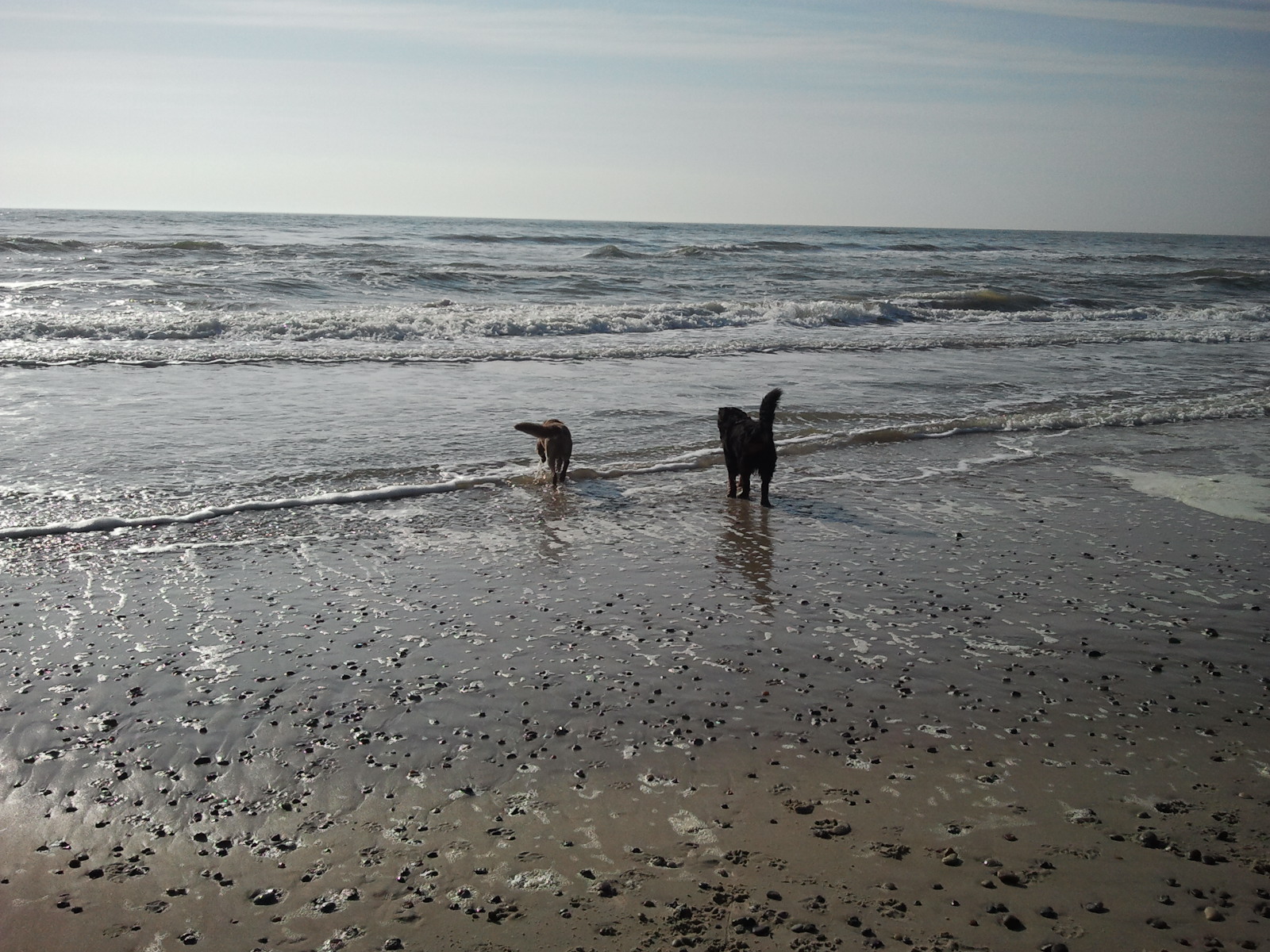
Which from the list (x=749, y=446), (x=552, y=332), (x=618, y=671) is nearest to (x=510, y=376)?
(x=552, y=332)

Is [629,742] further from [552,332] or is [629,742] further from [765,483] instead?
[552,332]

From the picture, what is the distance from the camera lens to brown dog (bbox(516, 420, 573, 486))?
27.1 feet

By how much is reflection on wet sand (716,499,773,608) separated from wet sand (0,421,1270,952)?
0.06 m

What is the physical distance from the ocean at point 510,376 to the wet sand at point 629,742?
187 centimetres

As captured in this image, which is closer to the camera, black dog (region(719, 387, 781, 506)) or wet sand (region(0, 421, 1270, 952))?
wet sand (region(0, 421, 1270, 952))

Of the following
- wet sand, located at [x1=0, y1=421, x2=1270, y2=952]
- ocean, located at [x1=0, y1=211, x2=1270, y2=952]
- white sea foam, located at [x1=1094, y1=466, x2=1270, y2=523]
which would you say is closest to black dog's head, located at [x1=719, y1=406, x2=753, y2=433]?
ocean, located at [x1=0, y1=211, x2=1270, y2=952]

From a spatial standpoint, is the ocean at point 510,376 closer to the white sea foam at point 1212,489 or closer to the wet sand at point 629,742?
the white sea foam at point 1212,489

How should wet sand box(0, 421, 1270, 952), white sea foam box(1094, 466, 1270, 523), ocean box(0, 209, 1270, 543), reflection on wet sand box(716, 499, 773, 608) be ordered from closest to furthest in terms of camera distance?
wet sand box(0, 421, 1270, 952)
reflection on wet sand box(716, 499, 773, 608)
white sea foam box(1094, 466, 1270, 523)
ocean box(0, 209, 1270, 543)

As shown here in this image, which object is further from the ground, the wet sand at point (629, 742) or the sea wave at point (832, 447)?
the sea wave at point (832, 447)

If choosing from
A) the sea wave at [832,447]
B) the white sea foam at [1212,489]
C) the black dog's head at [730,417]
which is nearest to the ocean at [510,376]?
the sea wave at [832,447]

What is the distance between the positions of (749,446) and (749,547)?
1.23 metres

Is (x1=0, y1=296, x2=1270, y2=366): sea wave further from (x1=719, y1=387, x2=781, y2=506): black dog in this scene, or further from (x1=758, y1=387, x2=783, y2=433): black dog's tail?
(x1=758, y1=387, x2=783, y2=433): black dog's tail

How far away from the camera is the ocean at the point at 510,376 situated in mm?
8383

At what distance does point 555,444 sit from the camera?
8266 mm
